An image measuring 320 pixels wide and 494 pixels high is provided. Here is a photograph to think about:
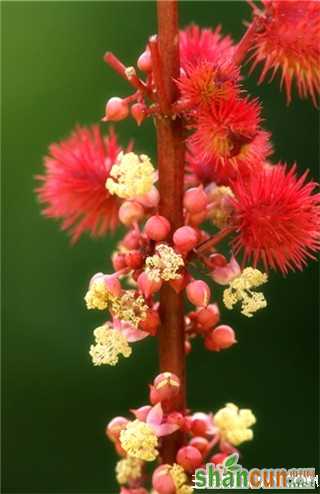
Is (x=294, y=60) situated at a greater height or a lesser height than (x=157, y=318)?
greater

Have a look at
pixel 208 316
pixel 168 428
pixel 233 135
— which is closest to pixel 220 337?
pixel 208 316

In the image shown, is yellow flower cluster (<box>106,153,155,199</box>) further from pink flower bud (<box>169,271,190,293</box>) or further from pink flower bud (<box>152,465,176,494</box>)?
pink flower bud (<box>152,465,176,494</box>)

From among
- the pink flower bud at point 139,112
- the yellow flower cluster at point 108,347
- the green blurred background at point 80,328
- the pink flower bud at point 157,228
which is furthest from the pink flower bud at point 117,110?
the green blurred background at point 80,328

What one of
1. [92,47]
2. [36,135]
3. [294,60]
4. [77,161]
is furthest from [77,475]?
[294,60]

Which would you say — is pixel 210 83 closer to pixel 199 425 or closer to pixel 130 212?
pixel 130 212

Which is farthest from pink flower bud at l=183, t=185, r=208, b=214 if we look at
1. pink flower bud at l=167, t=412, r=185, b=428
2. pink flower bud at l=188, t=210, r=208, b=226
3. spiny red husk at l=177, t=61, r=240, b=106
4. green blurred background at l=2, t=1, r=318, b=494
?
green blurred background at l=2, t=1, r=318, b=494

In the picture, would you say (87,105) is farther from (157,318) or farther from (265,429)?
(157,318)
